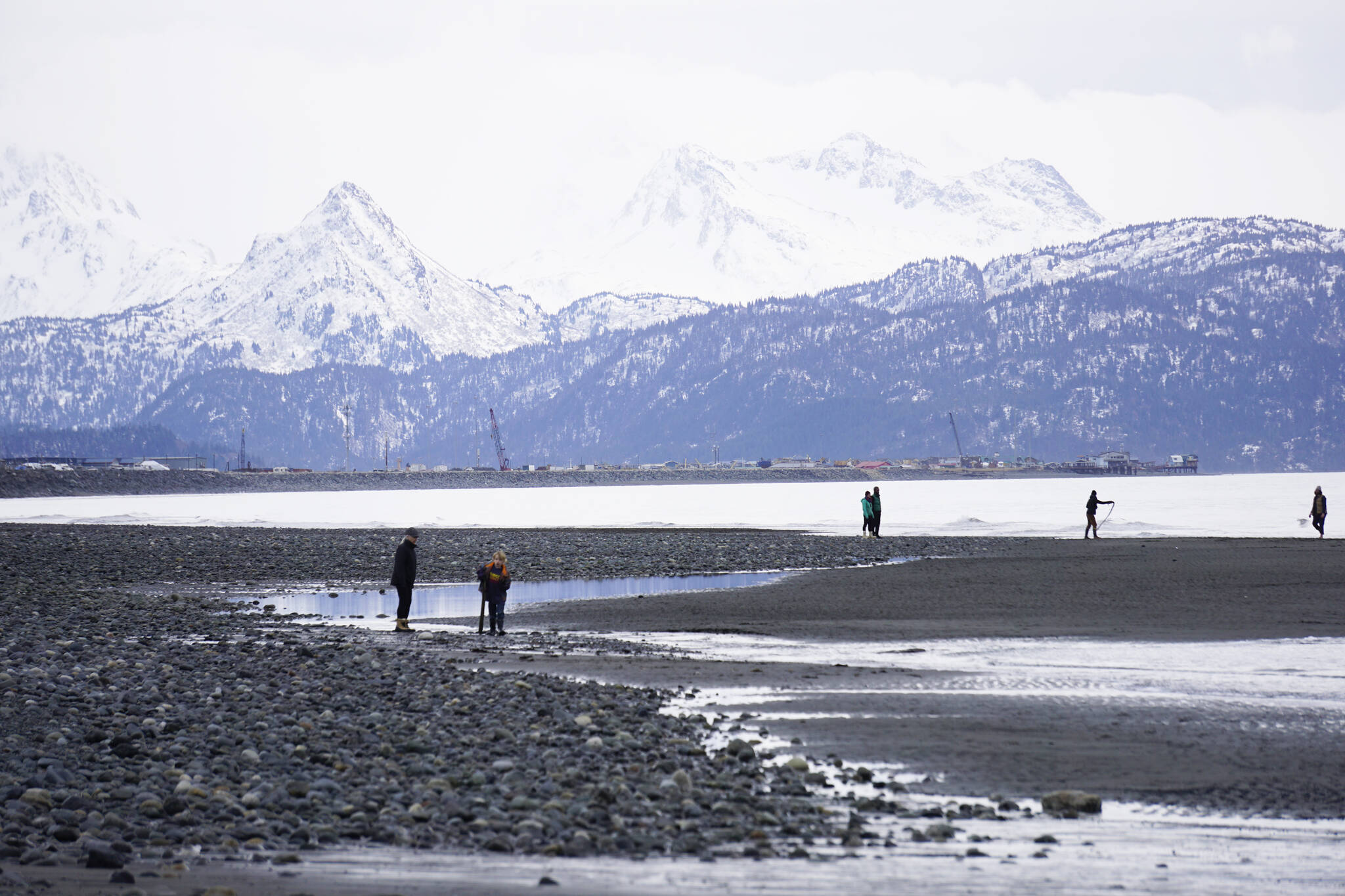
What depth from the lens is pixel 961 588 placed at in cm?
3706

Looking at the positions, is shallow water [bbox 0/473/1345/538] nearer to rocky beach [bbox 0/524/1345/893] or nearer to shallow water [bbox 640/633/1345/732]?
shallow water [bbox 640/633/1345/732]

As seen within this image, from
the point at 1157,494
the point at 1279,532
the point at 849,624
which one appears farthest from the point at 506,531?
the point at 1157,494

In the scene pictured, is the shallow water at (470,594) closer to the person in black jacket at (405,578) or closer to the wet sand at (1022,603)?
the wet sand at (1022,603)

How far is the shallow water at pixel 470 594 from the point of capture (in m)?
33.6

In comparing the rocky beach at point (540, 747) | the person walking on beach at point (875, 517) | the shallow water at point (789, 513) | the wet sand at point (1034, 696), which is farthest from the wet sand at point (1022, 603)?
the shallow water at point (789, 513)

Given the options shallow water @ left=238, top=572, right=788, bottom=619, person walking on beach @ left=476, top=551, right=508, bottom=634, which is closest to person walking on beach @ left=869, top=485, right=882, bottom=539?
shallow water @ left=238, top=572, right=788, bottom=619

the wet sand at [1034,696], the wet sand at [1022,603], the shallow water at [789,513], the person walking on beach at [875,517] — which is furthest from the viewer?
the shallow water at [789,513]

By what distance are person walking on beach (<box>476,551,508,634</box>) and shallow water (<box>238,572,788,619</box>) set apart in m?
4.63

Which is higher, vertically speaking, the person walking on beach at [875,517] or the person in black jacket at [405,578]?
the person walking on beach at [875,517]

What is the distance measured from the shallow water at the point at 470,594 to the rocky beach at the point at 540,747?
107 inches

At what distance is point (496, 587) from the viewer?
2702cm

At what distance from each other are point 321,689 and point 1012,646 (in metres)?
12.8

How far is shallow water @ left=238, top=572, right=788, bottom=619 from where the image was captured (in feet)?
110

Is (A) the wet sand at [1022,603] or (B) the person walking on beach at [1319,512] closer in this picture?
(A) the wet sand at [1022,603]
